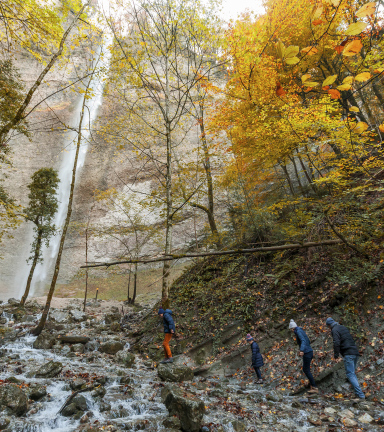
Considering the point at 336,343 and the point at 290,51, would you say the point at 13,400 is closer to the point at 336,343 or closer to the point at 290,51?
the point at 336,343

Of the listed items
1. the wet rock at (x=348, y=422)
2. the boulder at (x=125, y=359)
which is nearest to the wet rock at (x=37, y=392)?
the boulder at (x=125, y=359)

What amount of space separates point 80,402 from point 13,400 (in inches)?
42.2

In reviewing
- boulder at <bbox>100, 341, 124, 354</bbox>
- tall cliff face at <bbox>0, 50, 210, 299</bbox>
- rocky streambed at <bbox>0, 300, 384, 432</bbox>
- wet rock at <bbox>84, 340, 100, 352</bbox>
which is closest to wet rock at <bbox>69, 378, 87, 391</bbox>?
rocky streambed at <bbox>0, 300, 384, 432</bbox>

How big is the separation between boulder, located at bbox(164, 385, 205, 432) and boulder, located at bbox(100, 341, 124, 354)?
14.4 ft

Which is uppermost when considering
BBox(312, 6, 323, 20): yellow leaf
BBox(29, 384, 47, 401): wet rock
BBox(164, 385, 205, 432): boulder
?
BBox(312, 6, 323, 20): yellow leaf

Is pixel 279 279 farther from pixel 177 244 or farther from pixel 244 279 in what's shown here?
pixel 177 244

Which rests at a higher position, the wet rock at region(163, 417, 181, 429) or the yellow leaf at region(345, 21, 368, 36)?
the yellow leaf at region(345, 21, 368, 36)

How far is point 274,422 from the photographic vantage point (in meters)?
3.98

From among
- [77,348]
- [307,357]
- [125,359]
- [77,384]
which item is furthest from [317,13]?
[77,348]

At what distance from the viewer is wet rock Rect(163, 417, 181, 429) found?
3.86m

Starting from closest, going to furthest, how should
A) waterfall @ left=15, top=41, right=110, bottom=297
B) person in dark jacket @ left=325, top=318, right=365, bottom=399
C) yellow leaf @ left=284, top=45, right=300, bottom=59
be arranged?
yellow leaf @ left=284, top=45, right=300, bottom=59 < person in dark jacket @ left=325, top=318, right=365, bottom=399 < waterfall @ left=15, top=41, right=110, bottom=297

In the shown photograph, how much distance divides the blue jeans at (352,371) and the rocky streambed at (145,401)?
220mm

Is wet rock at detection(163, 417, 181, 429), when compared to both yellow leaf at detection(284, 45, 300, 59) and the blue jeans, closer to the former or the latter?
the blue jeans

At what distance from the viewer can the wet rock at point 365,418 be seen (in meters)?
3.65
